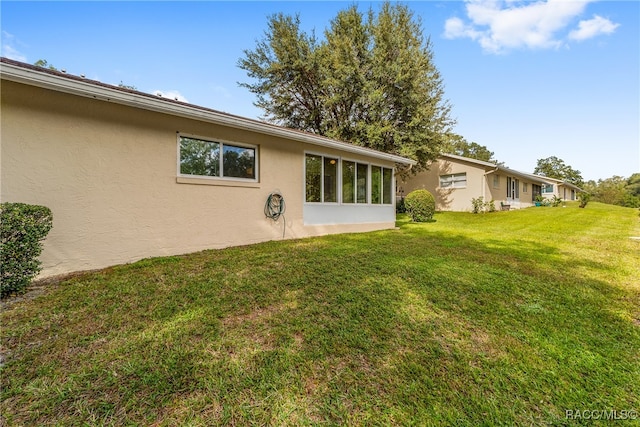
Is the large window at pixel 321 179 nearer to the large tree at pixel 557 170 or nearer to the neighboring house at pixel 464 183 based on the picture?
the neighboring house at pixel 464 183

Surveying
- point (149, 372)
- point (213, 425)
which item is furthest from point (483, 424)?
point (149, 372)

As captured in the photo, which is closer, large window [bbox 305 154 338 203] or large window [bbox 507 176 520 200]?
large window [bbox 305 154 338 203]

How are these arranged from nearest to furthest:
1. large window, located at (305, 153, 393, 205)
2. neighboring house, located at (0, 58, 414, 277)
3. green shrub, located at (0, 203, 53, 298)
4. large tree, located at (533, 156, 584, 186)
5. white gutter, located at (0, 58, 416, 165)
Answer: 1. green shrub, located at (0, 203, 53, 298)
2. white gutter, located at (0, 58, 416, 165)
3. neighboring house, located at (0, 58, 414, 277)
4. large window, located at (305, 153, 393, 205)
5. large tree, located at (533, 156, 584, 186)

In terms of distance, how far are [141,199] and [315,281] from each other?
3590 millimetres

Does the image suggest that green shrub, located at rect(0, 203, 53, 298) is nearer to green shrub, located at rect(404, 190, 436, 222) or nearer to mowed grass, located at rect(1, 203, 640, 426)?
mowed grass, located at rect(1, 203, 640, 426)

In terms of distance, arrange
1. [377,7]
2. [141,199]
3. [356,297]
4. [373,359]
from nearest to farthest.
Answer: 1. [373,359]
2. [356,297]
3. [141,199]
4. [377,7]

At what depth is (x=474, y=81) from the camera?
1245cm

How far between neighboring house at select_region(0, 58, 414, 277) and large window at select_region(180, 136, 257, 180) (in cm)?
2

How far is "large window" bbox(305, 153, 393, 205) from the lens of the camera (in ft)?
25.1

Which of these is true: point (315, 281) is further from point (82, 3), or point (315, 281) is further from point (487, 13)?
point (487, 13)

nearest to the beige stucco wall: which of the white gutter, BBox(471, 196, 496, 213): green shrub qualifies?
the white gutter

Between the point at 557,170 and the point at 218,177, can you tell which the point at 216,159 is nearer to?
the point at 218,177

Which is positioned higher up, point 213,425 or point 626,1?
point 626,1

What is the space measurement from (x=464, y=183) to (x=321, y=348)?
18.0 m
